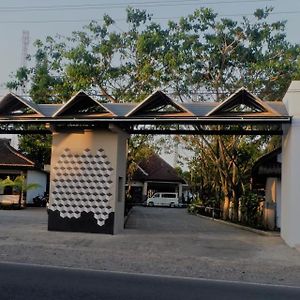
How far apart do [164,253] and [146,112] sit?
572cm

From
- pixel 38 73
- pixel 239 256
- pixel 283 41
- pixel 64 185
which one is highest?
pixel 283 41

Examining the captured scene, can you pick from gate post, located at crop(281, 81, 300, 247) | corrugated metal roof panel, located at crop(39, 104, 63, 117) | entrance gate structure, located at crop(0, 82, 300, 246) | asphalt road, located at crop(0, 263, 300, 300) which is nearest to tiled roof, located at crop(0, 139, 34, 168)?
entrance gate structure, located at crop(0, 82, 300, 246)

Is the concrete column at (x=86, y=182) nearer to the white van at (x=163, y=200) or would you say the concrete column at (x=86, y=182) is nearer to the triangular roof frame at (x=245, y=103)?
the triangular roof frame at (x=245, y=103)

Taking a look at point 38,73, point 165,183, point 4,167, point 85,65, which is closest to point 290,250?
point 85,65

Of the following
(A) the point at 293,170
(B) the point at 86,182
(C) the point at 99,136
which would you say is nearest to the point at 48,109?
(C) the point at 99,136

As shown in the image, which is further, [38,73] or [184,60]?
[38,73]

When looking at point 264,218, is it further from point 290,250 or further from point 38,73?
point 38,73

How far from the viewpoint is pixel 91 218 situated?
19047 mm

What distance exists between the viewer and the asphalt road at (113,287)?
812 centimetres

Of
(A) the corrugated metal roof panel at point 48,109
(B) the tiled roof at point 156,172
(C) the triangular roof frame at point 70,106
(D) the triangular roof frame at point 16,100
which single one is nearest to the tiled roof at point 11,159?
(D) the triangular roof frame at point 16,100

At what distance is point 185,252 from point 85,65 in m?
15.3

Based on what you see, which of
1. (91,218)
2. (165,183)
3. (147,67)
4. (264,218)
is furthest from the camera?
(165,183)

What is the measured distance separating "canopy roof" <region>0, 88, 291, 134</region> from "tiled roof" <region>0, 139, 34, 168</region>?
1863 cm

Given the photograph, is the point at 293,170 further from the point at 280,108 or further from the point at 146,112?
the point at 146,112
